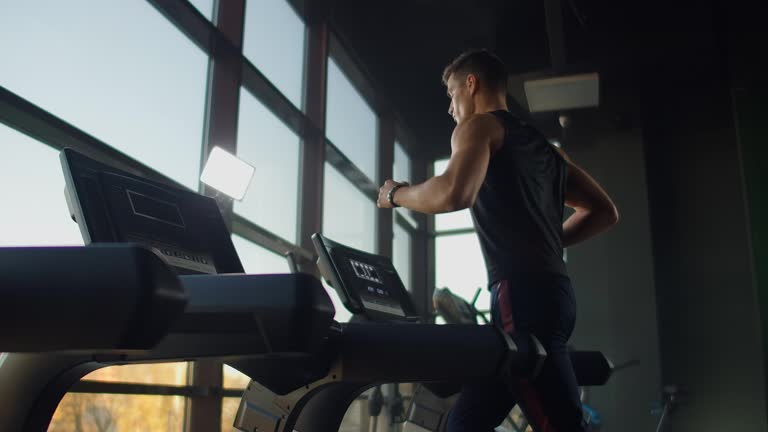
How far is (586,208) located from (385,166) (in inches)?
199

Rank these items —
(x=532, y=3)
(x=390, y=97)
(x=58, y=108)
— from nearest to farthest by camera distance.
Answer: (x=58, y=108) → (x=532, y=3) → (x=390, y=97)

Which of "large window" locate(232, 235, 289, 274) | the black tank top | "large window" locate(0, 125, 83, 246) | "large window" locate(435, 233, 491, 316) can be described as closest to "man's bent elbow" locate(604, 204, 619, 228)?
the black tank top

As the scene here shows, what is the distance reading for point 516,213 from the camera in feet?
5.16

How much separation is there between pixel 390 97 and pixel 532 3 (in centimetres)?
209

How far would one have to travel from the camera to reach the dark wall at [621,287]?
6.00 m

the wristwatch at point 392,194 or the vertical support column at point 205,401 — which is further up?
the wristwatch at point 392,194

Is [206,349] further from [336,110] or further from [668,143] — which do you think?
[668,143]

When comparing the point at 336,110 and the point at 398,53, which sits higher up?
the point at 398,53

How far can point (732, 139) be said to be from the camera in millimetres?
6559

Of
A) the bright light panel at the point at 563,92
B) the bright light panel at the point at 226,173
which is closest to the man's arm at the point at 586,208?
the bright light panel at the point at 226,173

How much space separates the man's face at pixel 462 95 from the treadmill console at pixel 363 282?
0.50 metres

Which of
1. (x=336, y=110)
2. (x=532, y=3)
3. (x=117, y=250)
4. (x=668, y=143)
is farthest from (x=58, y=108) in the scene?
(x=668, y=143)

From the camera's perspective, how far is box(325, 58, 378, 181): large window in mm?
5797

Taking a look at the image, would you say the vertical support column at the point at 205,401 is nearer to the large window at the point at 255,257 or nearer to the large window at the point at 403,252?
the large window at the point at 255,257
